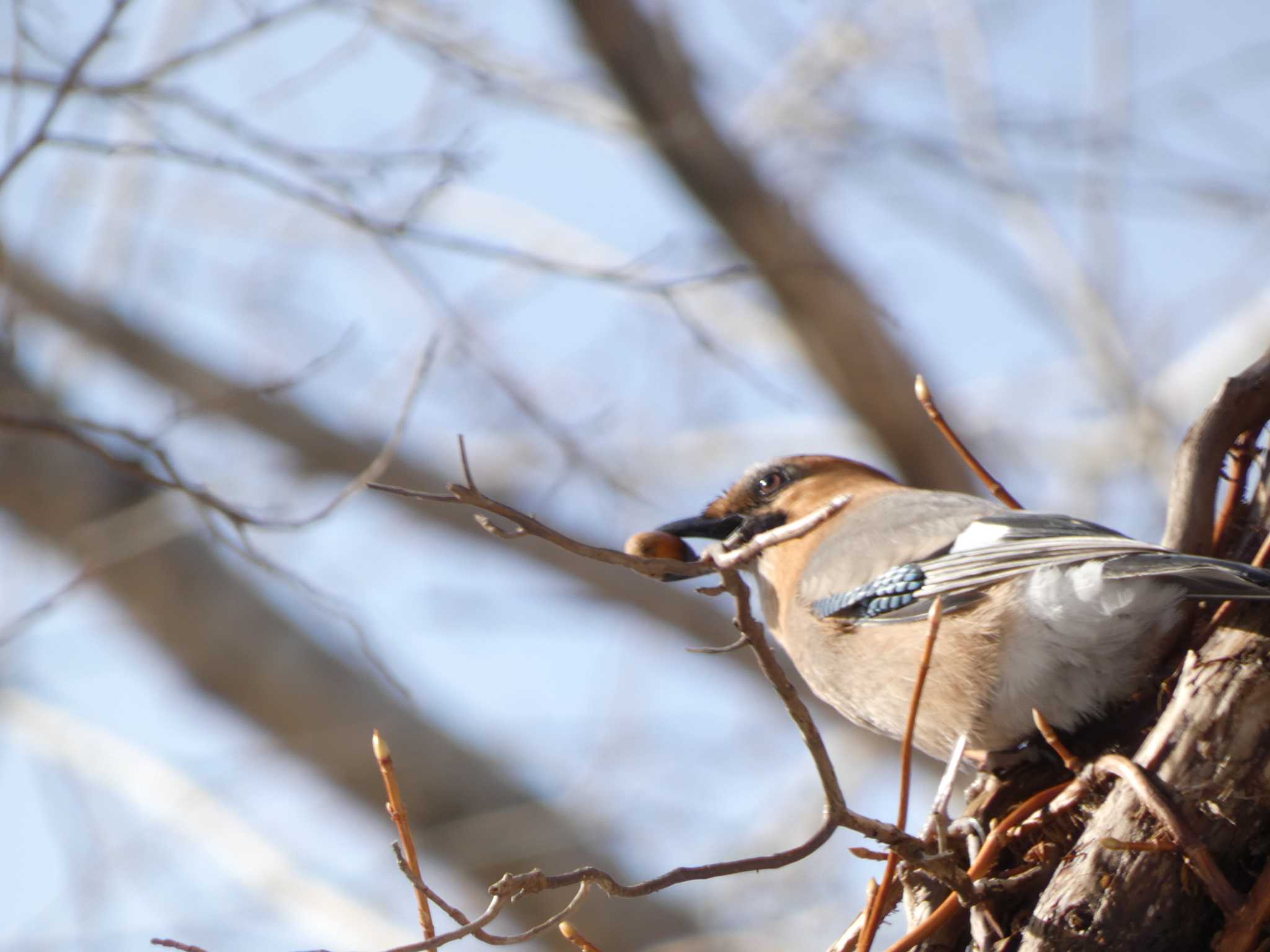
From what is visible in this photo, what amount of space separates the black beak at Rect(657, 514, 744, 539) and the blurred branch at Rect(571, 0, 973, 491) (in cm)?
206

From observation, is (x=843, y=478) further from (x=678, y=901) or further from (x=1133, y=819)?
(x=678, y=901)

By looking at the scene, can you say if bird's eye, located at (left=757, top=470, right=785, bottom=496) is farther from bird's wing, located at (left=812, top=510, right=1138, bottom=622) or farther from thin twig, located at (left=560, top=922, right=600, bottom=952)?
thin twig, located at (left=560, top=922, right=600, bottom=952)

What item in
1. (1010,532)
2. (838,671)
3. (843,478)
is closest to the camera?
(1010,532)

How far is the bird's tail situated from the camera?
1837 millimetres

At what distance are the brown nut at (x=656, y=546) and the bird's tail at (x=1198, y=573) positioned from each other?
0.86 meters

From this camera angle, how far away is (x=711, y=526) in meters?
3.33

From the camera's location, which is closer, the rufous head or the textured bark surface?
the textured bark surface

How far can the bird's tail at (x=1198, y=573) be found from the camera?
184 centimetres

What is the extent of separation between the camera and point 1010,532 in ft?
7.98

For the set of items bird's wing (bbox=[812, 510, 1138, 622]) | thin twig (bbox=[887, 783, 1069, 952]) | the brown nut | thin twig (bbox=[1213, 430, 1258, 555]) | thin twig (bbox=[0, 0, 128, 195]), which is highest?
thin twig (bbox=[0, 0, 128, 195])

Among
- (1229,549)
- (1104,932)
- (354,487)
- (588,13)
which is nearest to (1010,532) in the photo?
(1229,549)

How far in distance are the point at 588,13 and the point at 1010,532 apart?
373 cm

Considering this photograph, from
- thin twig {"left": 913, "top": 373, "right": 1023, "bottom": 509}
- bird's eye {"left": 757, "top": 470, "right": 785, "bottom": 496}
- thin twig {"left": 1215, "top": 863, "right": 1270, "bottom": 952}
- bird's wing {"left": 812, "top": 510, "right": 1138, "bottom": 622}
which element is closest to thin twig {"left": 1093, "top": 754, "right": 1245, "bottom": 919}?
thin twig {"left": 1215, "top": 863, "right": 1270, "bottom": 952}

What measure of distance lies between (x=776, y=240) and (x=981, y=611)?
12.2ft
